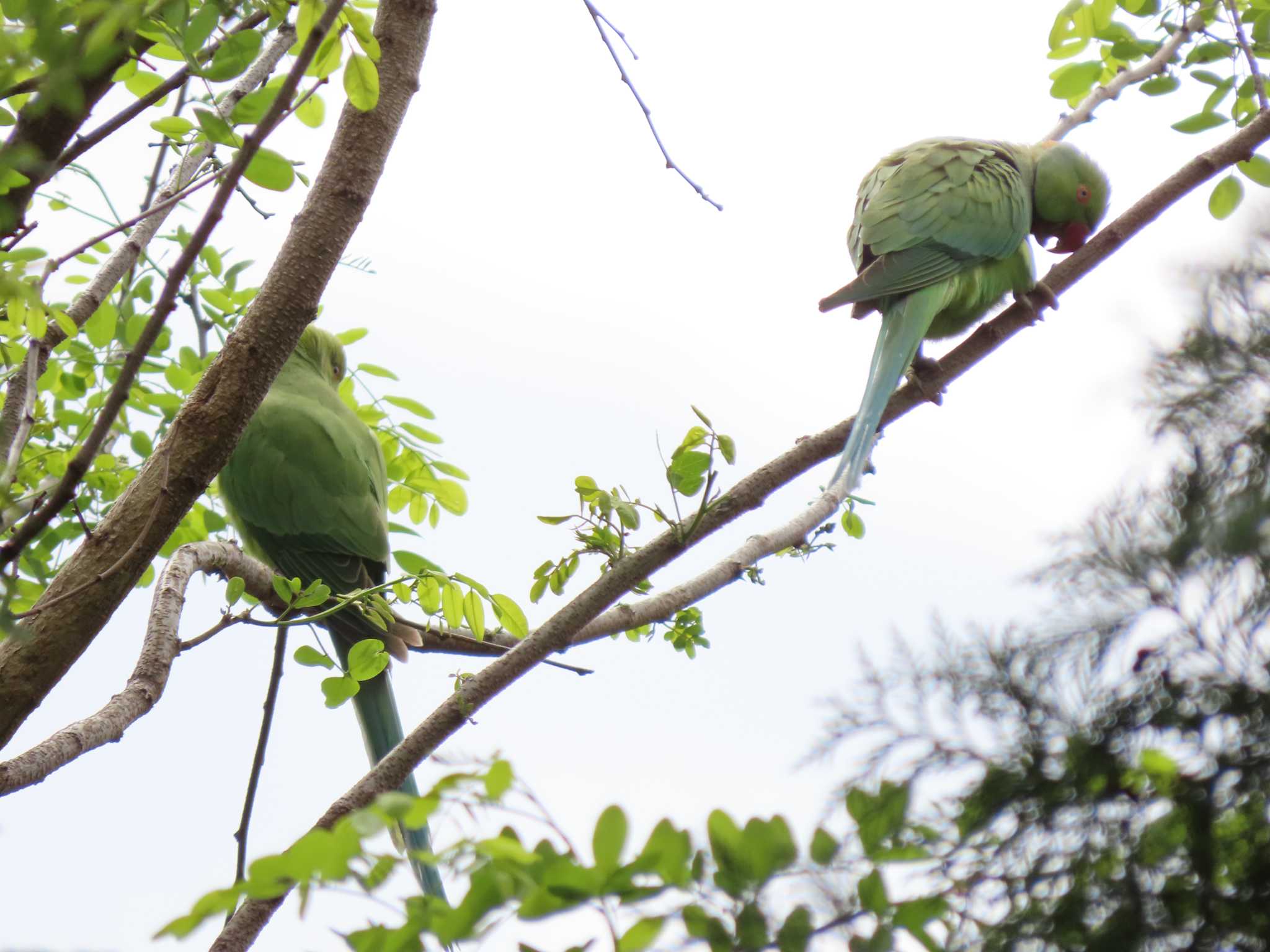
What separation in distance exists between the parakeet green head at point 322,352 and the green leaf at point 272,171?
7.20ft

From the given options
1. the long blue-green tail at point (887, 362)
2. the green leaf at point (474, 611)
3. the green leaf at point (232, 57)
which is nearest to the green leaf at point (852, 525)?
the long blue-green tail at point (887, 362)

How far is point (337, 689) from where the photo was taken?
191 centimetres

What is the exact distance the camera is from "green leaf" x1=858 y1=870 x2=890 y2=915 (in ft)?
2.46

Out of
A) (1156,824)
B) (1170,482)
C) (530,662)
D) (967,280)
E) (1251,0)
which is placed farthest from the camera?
Result: (967,280)

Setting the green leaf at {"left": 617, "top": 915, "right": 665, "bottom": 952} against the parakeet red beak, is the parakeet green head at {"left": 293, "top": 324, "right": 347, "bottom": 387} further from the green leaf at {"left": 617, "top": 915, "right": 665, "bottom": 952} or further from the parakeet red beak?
the green leaf at {"left": 617, "top": 915, "right": 665, "bottom": 952}

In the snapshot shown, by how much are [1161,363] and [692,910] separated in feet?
1.86

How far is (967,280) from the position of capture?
2949 mm

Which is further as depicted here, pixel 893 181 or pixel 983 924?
pixel 893 181

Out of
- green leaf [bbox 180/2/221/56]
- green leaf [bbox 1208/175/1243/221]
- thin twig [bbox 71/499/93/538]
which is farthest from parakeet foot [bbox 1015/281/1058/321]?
thin twig [bbox 71/499/93/538]

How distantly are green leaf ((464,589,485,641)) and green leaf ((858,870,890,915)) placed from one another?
47.3 inches

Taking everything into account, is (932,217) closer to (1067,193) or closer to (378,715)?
(1067,193)

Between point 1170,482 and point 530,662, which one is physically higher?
point 530,662

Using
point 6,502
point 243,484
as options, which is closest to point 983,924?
point 6,502

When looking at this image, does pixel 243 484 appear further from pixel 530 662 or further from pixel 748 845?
pixel 748 845
